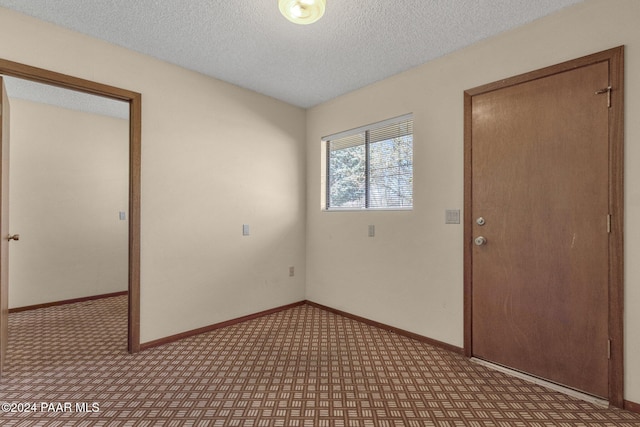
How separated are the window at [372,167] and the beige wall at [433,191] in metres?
0.12

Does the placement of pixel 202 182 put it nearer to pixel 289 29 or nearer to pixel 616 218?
pixel 289 29

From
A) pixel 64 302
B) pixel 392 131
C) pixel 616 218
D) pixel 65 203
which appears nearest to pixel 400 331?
pixel 616 218

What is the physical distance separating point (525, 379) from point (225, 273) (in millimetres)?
2688

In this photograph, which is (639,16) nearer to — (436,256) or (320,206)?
(436,256)

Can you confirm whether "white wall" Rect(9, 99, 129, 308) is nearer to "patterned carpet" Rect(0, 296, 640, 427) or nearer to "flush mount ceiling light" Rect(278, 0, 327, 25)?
"patterned carpet" Rect(0, 296, 640, 427)

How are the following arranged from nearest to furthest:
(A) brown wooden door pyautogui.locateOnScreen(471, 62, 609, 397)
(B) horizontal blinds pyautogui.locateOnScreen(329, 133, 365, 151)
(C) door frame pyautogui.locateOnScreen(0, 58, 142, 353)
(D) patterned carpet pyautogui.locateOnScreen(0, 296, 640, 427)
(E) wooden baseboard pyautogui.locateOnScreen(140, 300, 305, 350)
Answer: (D) patterned carpet pyautogui.locateOnScreen(0, 296, 640, 427) < (A) brown wooden door pyautogui.locateOnScreen(471, 62, 609, 397) < (C) door frame pyautogui.locateOnScreen(0, 58, 142, 353) < (E) wooden baseboard pyautogui.locateOnScreen(140, 300, 305, 350) < (B) horizontal blinds pyautogui.locateOnScreen(329, 133, 365, 151)

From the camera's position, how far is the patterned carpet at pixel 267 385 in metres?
1.75

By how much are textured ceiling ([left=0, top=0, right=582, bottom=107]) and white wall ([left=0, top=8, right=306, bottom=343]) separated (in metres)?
0.18

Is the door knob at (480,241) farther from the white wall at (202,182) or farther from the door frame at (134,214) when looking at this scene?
the door frame at (134,214)

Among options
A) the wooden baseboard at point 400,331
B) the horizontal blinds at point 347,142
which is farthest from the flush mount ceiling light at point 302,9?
the wooden baseboard at point 400,331

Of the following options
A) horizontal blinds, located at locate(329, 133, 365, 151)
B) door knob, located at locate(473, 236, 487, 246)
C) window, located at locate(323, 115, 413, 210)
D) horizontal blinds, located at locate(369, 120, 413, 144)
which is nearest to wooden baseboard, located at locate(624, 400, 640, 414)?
door knob, located at locate(473, 236, 487, 246)

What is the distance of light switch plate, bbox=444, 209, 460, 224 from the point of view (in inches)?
100

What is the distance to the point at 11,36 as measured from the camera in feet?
6.72

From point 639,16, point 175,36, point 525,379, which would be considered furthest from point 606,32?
point 175,36
